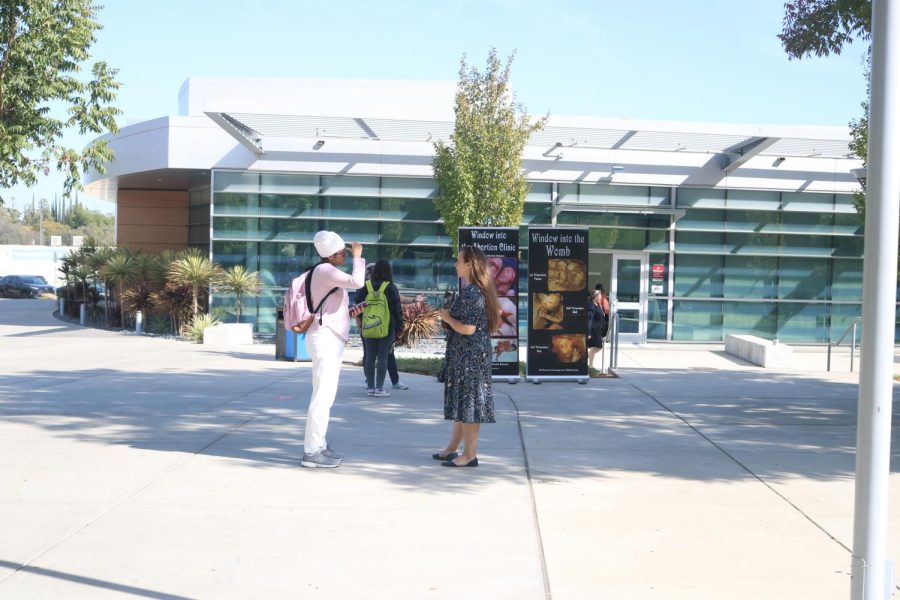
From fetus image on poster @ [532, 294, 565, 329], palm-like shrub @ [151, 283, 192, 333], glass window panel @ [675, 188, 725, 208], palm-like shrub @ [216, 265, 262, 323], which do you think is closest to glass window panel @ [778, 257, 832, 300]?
glass window panel @ [675, 188, 725, 208]

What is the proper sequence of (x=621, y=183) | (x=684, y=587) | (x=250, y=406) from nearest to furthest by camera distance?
1. (x=684, y=587)
2. (x=250, y=406)
3. (x=621, y=183)

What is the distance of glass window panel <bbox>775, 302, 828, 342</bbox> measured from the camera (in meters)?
25.5

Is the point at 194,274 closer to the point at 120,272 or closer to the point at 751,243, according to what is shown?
the point at 120,272

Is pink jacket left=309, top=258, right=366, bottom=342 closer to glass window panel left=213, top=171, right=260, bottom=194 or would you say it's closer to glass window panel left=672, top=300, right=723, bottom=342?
glass window panel left=213, top=171, right=260, bottom=194

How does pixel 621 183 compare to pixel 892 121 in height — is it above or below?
above

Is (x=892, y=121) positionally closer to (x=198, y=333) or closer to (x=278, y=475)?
(x=278, y=475)

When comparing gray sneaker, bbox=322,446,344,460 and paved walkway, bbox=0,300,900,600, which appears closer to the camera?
paved walkway, bbox=0,300,900,600

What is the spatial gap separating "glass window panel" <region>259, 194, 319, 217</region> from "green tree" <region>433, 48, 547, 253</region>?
5.09 m

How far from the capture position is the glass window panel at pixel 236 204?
81.3ft

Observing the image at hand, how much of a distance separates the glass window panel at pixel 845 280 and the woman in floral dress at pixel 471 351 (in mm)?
20557

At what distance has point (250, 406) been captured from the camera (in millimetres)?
11039

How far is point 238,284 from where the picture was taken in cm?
2367

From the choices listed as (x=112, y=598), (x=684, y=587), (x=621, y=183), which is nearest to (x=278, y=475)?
(x=112, y=598)

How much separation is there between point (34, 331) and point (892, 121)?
982 inches
